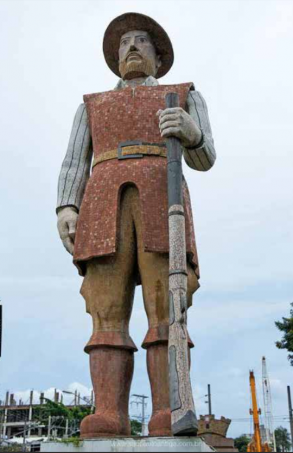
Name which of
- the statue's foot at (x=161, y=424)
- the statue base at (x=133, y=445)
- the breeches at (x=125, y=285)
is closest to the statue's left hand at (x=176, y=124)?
the breeches at (x=125, y=285)

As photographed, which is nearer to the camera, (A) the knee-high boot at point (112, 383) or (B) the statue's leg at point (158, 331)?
(B) the statue's leg at point (158, 331)

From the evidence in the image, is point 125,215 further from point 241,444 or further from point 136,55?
point 241,444

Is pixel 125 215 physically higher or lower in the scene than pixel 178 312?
higher

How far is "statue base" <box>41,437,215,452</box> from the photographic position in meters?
3.51

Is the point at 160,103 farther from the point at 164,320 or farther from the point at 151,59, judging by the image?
the point at 164,320

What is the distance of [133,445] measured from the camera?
366cm

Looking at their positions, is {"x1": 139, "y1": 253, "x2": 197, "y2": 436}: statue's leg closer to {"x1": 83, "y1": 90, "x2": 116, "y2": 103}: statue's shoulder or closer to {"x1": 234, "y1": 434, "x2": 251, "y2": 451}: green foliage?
{"x1": 83, "y1": 90, "x2": 116, "y2": 103}: statue's shoulder

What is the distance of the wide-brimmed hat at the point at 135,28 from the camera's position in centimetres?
523

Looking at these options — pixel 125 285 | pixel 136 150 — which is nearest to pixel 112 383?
pixel 125 285

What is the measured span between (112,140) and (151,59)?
95 cm

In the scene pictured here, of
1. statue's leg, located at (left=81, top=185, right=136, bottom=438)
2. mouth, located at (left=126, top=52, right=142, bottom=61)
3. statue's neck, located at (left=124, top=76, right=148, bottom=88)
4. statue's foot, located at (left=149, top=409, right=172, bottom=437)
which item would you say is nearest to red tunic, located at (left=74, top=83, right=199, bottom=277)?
statue's leg, located at (left=81, top=185, right=136, bottom=438)

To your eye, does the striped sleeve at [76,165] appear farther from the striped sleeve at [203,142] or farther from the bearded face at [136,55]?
the striped sleeve at [203,142]

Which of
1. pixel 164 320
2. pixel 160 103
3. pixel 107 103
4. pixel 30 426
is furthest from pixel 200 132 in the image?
pixel 30 426

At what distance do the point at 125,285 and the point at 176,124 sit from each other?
4.05 ft
